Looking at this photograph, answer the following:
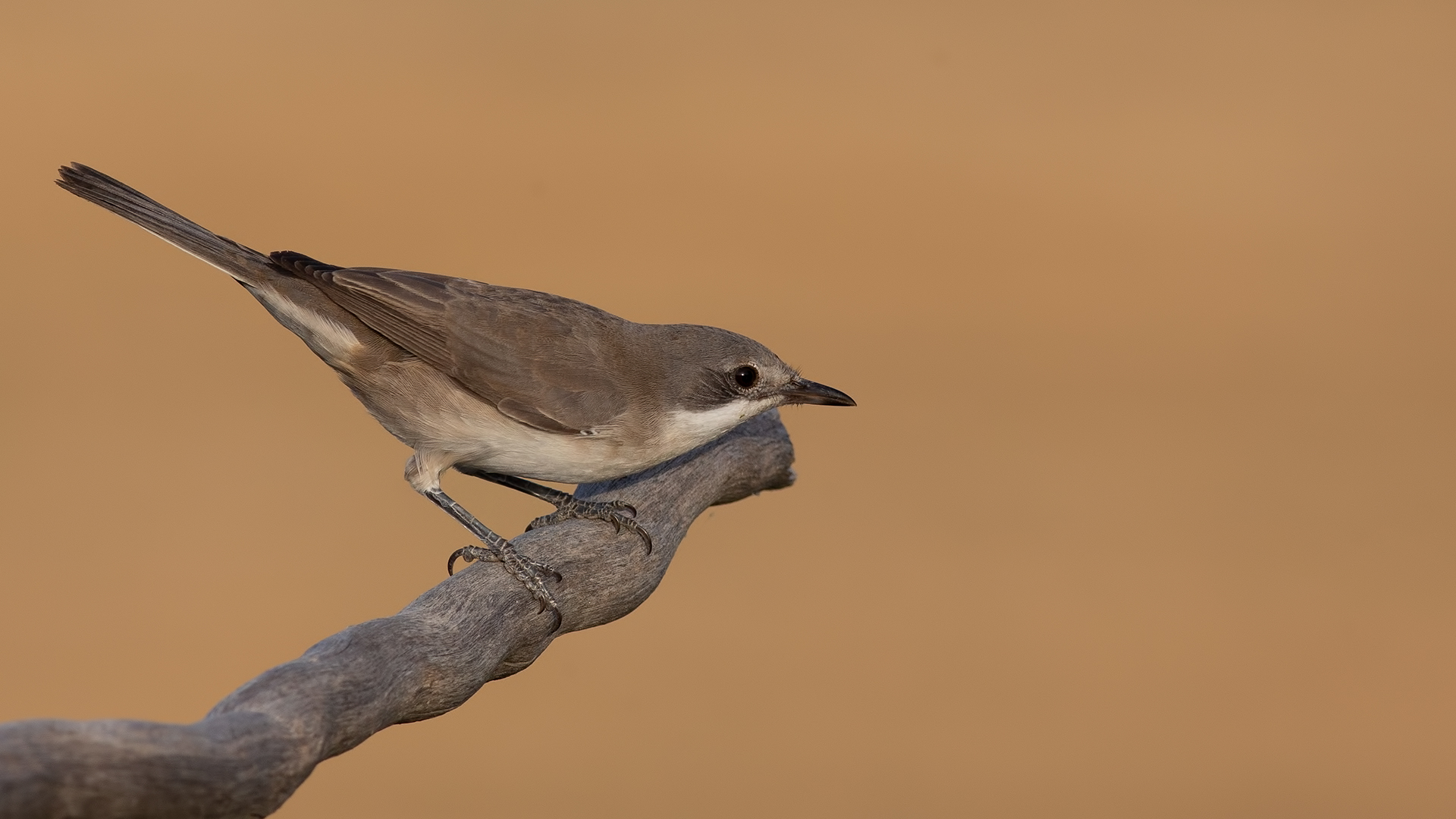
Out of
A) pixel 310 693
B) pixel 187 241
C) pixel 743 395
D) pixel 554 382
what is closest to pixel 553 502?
pixel 554 382

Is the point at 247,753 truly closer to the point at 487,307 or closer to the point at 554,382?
the point at 554,382

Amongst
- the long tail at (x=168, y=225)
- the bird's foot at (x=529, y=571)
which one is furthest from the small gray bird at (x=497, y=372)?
the bird's foot at (x=529, y=571)

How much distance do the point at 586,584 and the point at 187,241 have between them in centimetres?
271

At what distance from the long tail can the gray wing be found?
338mm

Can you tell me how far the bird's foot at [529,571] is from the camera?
5457 mm

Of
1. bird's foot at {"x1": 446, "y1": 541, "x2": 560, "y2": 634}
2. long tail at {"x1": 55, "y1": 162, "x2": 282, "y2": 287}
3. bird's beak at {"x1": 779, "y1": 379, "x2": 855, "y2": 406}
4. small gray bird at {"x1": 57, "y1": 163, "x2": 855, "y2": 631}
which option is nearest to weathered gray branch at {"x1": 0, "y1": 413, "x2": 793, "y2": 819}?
bird's foot at {"x1": 446, "y1": 541, "x2": 560, "y2": 634}

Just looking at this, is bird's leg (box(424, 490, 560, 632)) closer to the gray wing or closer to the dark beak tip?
the gray wing

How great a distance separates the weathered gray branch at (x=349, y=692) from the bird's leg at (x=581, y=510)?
0.20 feet

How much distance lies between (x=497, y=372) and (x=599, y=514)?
3.05ft

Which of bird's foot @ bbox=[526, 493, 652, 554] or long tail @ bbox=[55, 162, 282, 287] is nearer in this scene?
long tail @ bbox=[55, 162, 282, 287]

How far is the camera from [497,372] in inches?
238

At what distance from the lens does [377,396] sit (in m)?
6.11

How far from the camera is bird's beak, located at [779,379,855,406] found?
6324mm

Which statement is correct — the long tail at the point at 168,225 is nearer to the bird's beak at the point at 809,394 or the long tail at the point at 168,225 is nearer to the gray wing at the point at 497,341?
the gray wing at the point at 497,341
